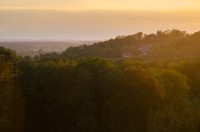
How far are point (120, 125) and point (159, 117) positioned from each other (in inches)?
117

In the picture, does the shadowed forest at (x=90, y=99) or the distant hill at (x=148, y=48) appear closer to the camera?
the shadowed forest at (x=90, y=99)

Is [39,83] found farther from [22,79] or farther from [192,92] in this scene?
[192,92]

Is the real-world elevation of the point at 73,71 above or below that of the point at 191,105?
above

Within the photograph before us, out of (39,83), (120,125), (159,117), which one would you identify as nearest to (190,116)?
(159,117)

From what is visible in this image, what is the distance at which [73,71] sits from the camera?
113ft

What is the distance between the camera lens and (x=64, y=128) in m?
33.5

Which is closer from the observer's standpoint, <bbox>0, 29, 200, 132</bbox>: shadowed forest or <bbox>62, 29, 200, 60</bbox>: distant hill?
<bbox>0, 29, 200, 132</bbox>: shadowed forest

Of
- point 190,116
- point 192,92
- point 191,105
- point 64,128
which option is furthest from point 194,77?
point 64,128

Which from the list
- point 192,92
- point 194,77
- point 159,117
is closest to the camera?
point 159,117

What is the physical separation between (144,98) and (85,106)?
4316mm

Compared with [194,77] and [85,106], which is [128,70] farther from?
[194,77]

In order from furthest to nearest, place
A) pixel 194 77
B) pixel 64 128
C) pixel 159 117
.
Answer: pixel 194 77
pixel 64 128
pixel 159 117

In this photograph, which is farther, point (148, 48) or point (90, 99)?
point (148, 48)

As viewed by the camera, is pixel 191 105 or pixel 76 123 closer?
pixel 76 123
